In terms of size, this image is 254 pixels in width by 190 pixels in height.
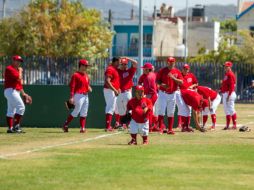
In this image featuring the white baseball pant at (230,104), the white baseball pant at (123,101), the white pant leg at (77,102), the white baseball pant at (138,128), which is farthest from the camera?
the white baseball pant at (230,104)

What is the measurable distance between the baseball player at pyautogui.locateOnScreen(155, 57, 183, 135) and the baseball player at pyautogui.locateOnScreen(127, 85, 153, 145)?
316 cm

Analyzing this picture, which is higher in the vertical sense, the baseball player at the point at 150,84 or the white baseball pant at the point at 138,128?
the baseball player at the point at 150,84

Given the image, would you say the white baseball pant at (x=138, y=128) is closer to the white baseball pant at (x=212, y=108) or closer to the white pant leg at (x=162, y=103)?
the white pant leg at (x=162, y=103)

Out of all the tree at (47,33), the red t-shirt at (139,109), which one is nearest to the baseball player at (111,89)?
the red t-shirt at (139,109)

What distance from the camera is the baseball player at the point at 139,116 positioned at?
62.7ft

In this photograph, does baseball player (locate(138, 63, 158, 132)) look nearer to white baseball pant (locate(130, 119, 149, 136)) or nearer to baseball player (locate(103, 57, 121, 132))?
baseball player (locate(103, 57, 121, 132))

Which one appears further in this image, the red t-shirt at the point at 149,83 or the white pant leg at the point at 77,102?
the red t-shirt at the point at 149,83

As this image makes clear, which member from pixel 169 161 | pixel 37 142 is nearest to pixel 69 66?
pixel 37 142

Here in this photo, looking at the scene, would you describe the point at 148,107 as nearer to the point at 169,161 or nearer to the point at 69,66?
the point at 169,161

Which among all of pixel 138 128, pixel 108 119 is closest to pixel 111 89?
pixel 108 119

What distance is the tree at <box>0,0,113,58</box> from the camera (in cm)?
5856

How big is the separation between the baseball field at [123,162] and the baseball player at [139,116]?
1.23 ft

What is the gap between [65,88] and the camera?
26.0 m

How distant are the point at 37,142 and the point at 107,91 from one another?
4294mm
